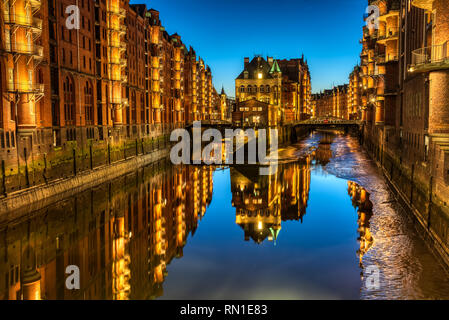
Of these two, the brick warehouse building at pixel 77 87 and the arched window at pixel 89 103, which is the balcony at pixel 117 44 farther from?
the arched window at pixel 89 103

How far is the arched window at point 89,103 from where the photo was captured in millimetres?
45894

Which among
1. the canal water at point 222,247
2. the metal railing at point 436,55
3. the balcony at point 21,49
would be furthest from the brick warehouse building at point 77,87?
the metal railing at point 436,55

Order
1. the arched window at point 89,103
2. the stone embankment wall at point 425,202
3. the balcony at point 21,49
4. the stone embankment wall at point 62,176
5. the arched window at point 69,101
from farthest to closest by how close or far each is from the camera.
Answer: the arched window at point 89,103
the arched window at point 69,101
the balcony at point 21,49
the stone embankment wall at point 62,176
the stone embankment wall at point 425,202

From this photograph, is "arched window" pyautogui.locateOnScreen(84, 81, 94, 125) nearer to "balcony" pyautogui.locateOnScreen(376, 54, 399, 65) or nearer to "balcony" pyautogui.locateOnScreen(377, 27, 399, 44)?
"balcony" pyautogui.locateOnScreen(376, 54, 399, 65)

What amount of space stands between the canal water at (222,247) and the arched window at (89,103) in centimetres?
1380

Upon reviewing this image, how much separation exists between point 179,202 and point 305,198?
9455 millimetres

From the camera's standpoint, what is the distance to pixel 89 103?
1839 inches

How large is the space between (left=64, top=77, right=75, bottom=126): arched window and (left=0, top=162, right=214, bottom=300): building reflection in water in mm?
10180

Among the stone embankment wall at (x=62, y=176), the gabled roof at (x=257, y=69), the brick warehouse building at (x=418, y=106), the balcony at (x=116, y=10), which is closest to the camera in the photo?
the brick warehouse building at (x=418, y=106)

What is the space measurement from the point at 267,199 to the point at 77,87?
76.4 ft

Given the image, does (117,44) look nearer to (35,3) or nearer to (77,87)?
(77,87)

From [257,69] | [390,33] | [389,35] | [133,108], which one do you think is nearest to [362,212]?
[389,35]
